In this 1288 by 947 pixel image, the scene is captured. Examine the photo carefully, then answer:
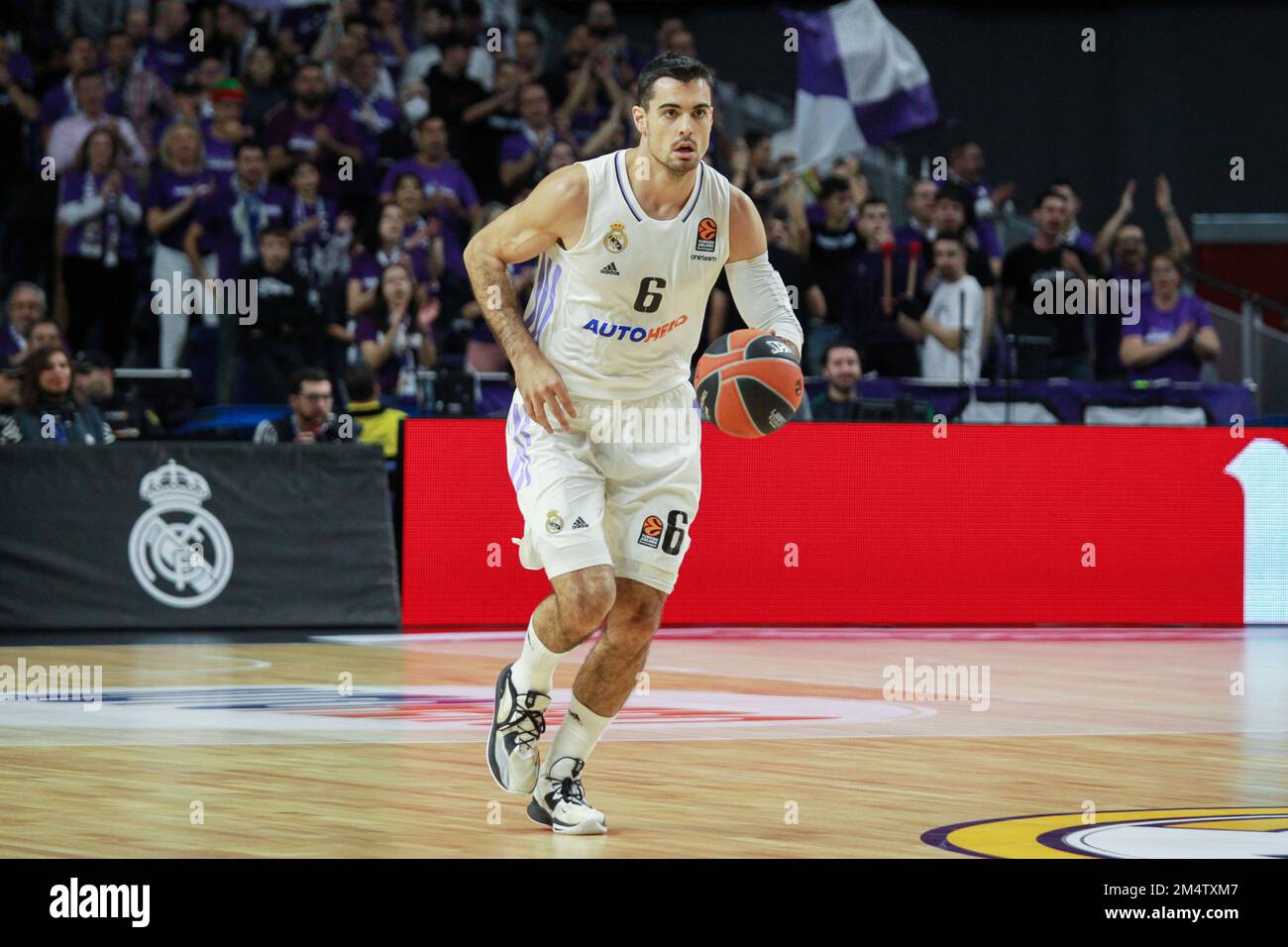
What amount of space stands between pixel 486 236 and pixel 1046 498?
8688 mm

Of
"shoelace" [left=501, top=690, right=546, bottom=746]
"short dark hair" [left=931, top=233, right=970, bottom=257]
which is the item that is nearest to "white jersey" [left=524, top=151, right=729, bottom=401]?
"shoelace" [left=501, top=690, right=546, bottom=746]

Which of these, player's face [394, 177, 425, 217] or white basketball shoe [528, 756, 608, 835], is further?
player's face [394, 177, 425, 217]

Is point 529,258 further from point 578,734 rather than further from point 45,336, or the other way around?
point 45,336

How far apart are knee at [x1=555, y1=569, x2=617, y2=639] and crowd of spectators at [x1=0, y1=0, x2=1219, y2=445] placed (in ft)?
26.2

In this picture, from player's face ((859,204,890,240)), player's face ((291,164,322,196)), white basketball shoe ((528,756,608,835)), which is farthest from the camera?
player's face ((859,204,890,240))

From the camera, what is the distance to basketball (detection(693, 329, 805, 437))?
22.0 ft

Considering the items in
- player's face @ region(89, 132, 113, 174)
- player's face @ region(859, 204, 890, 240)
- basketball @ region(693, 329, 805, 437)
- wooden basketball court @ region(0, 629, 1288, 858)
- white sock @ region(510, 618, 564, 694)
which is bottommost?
wooden basketball court @ region(0, 629, 1288, 858)

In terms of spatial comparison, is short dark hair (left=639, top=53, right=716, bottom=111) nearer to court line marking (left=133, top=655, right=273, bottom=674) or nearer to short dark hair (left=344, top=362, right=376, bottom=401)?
court line marking (left=133, top=655, right=273, bottom=674)

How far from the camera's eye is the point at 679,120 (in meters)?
6.57

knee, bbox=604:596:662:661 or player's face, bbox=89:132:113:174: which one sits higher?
player's face, bbox=89:132:113:174

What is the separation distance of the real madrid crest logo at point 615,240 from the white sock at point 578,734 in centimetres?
158

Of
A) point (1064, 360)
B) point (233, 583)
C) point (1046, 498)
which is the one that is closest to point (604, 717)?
point (233, 583)

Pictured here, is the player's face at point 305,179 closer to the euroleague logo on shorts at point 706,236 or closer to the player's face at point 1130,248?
the player's face at point 1130,248
